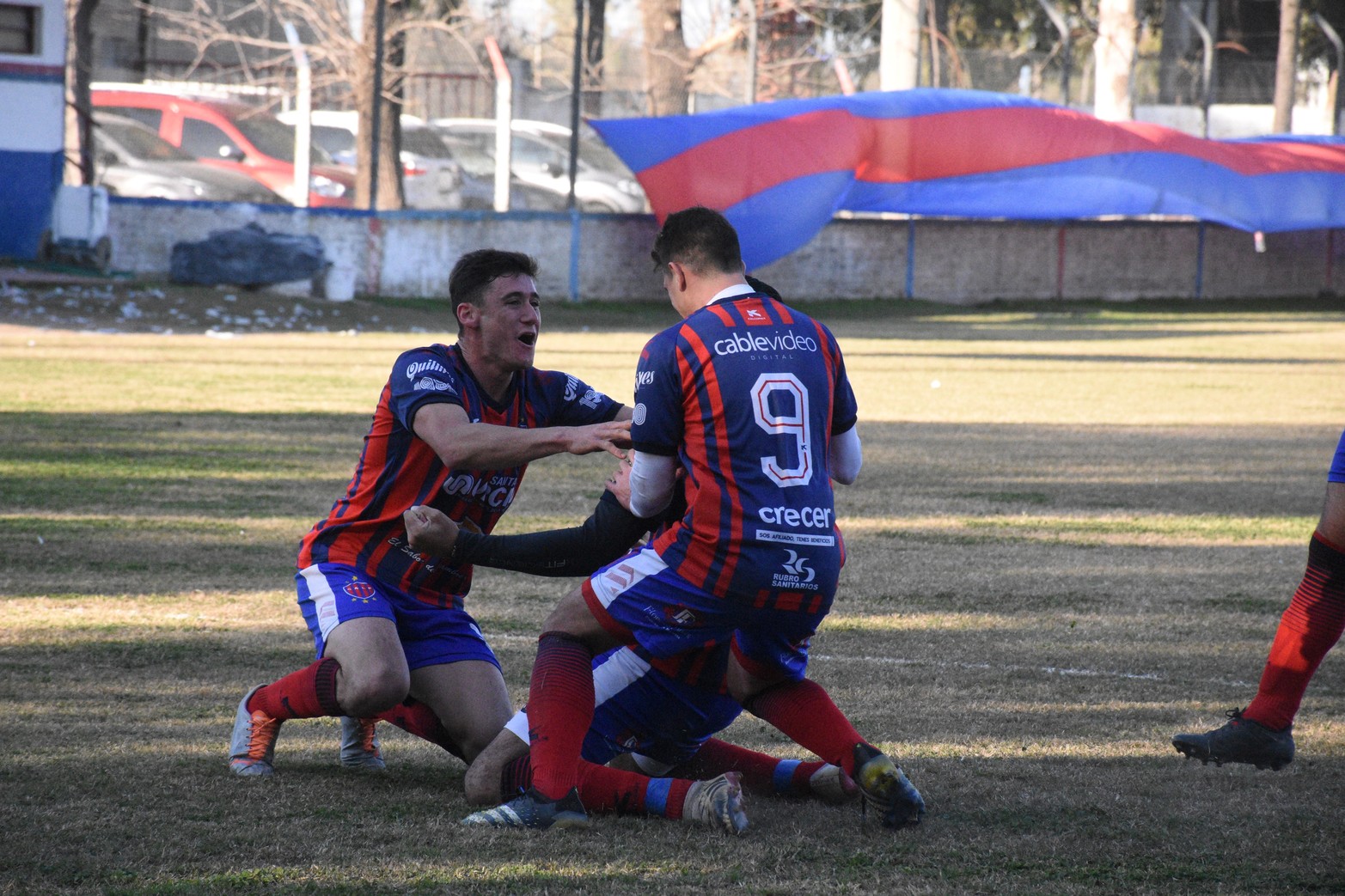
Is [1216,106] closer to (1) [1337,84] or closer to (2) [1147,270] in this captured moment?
(1) [1337,84]

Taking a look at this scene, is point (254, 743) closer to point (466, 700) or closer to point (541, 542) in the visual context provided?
point (466, 700)

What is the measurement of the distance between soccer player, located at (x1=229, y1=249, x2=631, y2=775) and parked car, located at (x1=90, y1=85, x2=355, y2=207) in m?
22.8

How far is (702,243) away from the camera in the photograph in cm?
404

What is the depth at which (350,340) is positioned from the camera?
19656mm

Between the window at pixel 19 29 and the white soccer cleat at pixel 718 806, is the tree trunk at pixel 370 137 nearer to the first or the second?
the window at pixel 19 29

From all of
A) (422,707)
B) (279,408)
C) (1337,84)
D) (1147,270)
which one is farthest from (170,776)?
(1337,84)

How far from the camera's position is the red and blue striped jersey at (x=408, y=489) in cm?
459

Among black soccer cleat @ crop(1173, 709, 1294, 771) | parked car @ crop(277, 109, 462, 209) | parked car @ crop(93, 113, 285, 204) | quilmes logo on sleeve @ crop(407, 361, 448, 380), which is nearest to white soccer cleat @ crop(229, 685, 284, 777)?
quilmes logo on sleeve @ crop(407, 361, 448, 380)

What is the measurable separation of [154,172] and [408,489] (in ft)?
76.5

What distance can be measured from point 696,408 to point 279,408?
9595mm

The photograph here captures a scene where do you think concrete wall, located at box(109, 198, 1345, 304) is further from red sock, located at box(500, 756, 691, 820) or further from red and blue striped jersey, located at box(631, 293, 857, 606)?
red and blue striped jersey, located at box(631, 293, 857, 606)

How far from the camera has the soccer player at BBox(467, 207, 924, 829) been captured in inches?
150

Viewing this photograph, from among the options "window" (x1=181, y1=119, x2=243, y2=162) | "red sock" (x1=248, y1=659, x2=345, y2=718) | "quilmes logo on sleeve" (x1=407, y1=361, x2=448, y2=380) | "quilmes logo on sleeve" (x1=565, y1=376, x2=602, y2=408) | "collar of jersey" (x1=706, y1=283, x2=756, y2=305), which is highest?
"window" (x1=181, y1=119, x2=243, y2=162)

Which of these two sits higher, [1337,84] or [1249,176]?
[1337,84]
